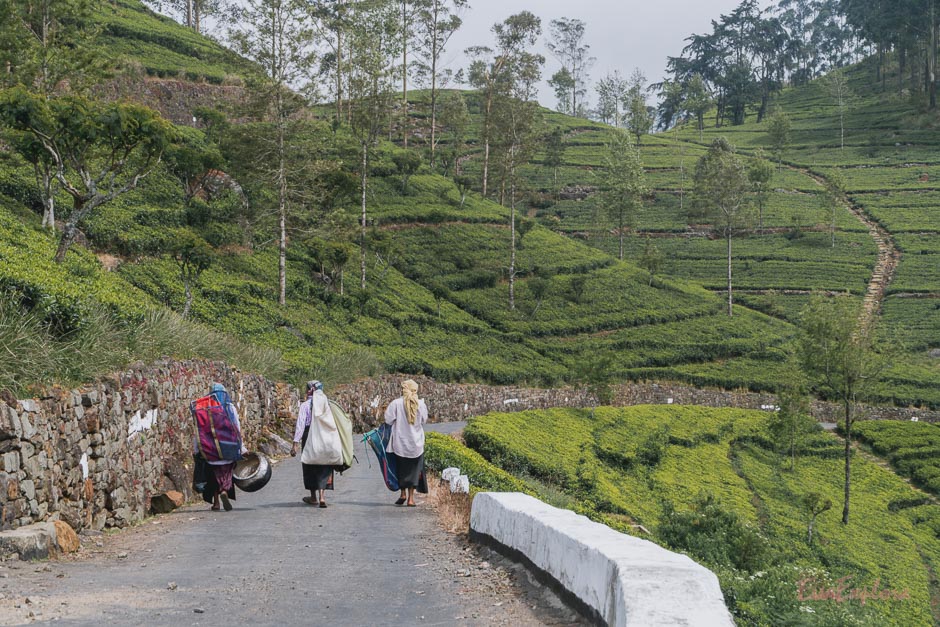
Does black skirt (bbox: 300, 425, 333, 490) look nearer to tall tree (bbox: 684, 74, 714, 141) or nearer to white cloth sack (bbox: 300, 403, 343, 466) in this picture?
white cloth sack (bbox: 300, 403, 343, 466)

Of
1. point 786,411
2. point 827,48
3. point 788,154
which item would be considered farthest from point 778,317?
point 827,48

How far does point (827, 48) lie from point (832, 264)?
4554 inches

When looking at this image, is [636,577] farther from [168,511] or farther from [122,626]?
[168,511]

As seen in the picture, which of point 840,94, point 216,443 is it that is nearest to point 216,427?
point 216,443

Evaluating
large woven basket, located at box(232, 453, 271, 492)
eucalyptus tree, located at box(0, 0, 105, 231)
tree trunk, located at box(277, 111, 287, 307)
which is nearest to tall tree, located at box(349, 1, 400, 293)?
tree trunk, located at box(277, 111, 287, 307)

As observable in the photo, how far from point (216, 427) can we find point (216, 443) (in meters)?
0.23

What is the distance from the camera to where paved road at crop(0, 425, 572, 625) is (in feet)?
19.3

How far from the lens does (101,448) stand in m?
10.1

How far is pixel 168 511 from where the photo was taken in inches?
472

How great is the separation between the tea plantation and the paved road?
13.5 ft

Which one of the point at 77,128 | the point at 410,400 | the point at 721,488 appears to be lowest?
the point at 721,488

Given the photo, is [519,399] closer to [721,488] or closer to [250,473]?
[721,488]

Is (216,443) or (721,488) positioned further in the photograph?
(721,488)

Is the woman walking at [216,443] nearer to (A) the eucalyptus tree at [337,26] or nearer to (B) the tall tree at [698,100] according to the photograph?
(A) the eucalyptus tree at [337,26]
